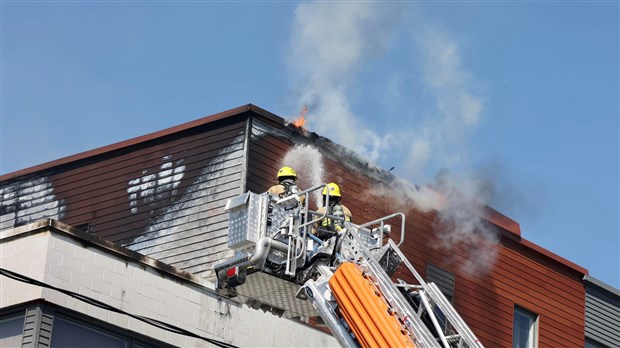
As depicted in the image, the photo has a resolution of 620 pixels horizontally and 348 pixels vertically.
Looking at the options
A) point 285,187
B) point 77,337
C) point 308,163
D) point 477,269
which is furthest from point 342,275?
point 477,269

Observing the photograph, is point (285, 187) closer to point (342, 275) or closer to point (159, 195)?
point (342, 275)

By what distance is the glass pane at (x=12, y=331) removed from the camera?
57.9 ft

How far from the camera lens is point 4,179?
2645 centimetres

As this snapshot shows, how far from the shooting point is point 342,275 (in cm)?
1498

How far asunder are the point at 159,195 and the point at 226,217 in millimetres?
2070

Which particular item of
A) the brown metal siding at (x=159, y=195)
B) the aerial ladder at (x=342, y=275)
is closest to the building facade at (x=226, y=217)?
the brown metal siding at (x=159, y=195)

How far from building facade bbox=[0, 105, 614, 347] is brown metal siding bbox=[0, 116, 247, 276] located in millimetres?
24

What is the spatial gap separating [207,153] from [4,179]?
507cm

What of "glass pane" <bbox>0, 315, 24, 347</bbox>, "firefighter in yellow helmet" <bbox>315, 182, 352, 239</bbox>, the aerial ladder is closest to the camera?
the aerial ladder

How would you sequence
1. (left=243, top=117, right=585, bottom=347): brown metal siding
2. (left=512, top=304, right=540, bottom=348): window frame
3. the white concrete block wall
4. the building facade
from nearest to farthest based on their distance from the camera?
1. the white concrete block wall
2. the building facade
3. (left=243, top=117, right=585, bottom=347): brown metal siding
4. (left=512, top=304, right=540, bottom=348): window frame

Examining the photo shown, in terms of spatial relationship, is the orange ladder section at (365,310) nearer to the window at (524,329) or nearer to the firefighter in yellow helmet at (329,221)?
the firefighter in yellow helmet at (329,221)

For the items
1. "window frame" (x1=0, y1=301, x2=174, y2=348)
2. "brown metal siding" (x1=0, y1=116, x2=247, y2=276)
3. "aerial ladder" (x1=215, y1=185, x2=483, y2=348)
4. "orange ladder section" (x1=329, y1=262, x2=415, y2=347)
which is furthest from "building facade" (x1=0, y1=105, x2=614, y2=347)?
"orange ladder section" (x1=329, y1=262, x2=415, y2=347)

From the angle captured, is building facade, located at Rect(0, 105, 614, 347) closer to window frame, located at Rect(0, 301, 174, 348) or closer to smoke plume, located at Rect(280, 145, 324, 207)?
smoke plume, located at Rect(280, 145, 324, 207)

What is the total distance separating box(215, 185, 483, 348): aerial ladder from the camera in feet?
47.6
